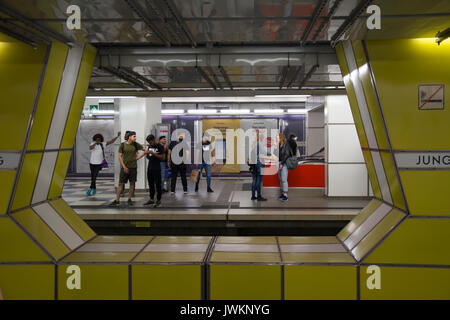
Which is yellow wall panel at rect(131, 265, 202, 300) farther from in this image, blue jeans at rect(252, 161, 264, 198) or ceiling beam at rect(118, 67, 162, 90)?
blue jeans at rect(252, 161, 264, 198)

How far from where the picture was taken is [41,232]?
4.88m

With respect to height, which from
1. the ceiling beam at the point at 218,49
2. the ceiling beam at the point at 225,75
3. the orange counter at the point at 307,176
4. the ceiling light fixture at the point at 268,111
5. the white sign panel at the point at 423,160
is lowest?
the orange counter at the point at 307,176

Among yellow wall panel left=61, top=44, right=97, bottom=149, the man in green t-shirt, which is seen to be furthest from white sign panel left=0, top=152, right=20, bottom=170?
the man in green t-shirt

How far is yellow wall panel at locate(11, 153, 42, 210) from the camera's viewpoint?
15.8 ft

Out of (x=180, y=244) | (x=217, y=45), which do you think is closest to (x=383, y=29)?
(x=217, y=45)

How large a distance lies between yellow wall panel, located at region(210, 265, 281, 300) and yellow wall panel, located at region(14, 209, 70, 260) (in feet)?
6.63

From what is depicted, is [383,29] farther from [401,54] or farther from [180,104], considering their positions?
[180,104]

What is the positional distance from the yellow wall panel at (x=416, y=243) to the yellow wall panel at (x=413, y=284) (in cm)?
11

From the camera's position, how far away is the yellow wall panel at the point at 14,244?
4.65m

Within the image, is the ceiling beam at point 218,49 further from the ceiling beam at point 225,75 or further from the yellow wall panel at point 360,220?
the yellow wall panel at point 360,220

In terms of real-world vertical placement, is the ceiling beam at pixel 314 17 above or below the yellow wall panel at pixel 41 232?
above

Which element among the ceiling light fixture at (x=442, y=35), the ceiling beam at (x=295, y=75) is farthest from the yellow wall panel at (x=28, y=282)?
the ceiling light fixture at (x=442, y=35)

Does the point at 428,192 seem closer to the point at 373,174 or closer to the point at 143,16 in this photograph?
the point at 373,174

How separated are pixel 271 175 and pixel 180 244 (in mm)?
7320
